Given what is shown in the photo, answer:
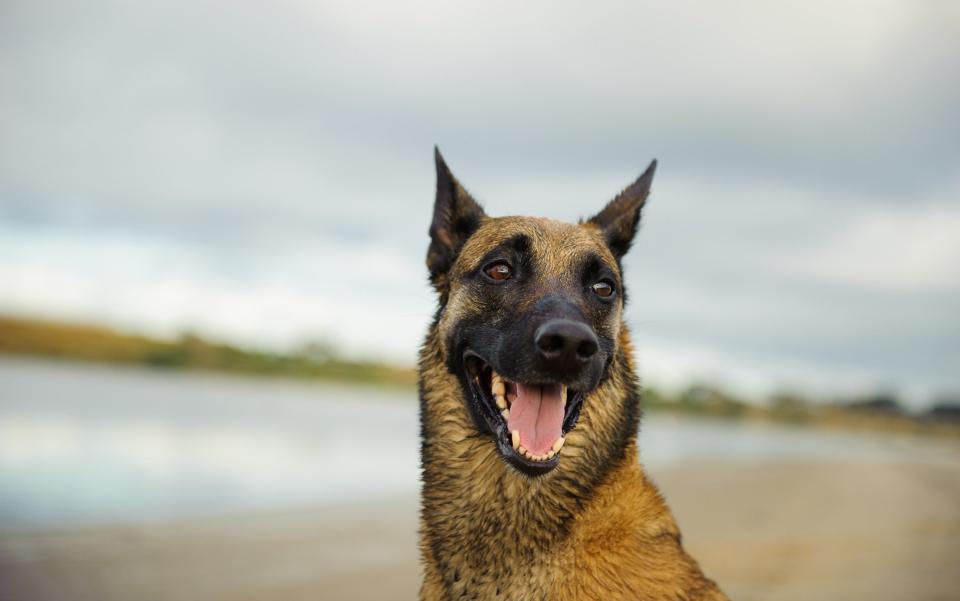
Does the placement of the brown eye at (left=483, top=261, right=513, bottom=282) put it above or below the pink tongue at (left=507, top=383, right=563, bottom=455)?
above

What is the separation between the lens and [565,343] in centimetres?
353

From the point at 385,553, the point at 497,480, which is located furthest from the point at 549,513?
the point at 385,553

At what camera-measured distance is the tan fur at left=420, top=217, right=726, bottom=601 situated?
354 centimetres

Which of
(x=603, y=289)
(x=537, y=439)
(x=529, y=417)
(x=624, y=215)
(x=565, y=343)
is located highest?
(x=624, y=215)

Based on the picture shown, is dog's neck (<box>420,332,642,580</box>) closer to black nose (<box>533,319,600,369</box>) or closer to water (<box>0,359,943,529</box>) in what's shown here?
black nose (<box>533,319,600,369</box>)

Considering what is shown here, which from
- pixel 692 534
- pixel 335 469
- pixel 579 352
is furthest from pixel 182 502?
pixel 579 352

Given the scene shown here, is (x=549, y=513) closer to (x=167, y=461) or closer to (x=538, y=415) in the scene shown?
(x=538, y=415)

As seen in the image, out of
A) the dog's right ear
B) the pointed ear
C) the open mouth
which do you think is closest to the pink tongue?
the open mouth

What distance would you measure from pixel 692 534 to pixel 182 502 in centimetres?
927

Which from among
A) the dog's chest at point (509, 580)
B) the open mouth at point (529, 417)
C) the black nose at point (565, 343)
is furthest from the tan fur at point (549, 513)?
the black nose at point (565, 343)

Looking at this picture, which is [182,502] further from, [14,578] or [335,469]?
[335,469]

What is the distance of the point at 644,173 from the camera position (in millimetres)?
4836

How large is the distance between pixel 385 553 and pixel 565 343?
7.94 m

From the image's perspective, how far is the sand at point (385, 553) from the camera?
817cm
